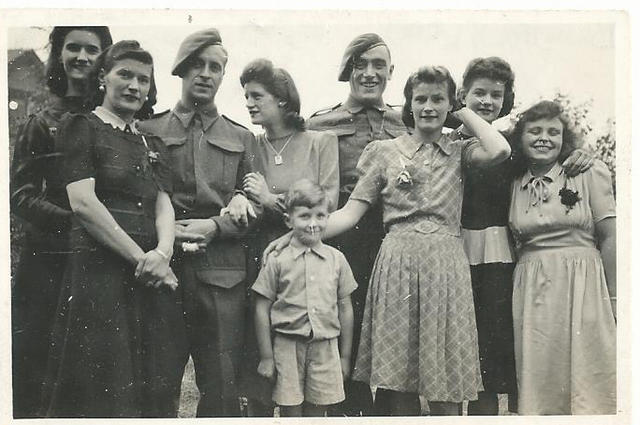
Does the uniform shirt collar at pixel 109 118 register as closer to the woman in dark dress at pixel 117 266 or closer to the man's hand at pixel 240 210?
the woman in dark dress at pixel 117 266

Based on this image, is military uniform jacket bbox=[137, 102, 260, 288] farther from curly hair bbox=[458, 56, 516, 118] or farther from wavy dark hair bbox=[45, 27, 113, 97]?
curly hair bbox=[458, 56, 516, 118]

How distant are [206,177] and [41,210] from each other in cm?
82

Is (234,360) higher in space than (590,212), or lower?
lower

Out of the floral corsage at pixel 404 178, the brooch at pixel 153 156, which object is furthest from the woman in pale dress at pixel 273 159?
the brooch at pixel 153 156

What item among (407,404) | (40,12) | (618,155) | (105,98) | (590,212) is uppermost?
(40,12)

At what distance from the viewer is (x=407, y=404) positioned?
4047 mm

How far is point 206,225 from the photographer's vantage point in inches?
156

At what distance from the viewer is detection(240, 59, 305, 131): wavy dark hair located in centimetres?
404

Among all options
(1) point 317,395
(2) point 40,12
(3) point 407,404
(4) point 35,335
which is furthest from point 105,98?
(3) point 407,404

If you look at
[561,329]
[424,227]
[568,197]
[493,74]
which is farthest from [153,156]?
[561,329]

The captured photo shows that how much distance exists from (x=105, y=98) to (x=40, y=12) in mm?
605

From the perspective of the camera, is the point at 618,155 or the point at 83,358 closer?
the point at 83,358

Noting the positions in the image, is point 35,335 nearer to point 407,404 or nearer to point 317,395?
point 317,395

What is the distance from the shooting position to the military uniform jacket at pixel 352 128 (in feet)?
13.4
